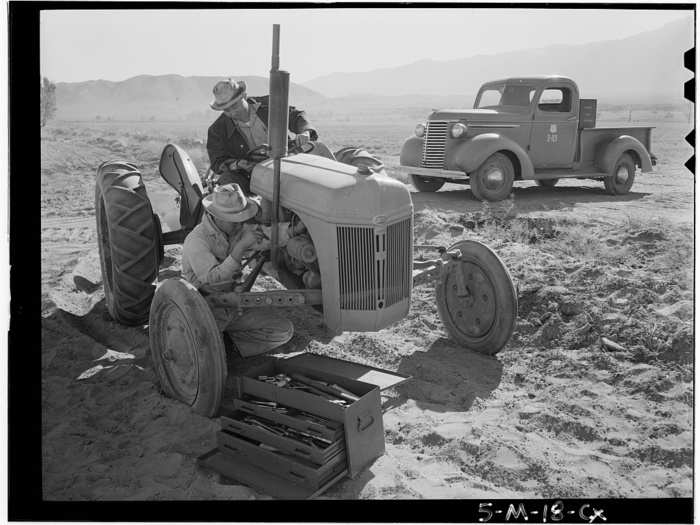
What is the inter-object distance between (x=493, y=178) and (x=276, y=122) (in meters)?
7.64

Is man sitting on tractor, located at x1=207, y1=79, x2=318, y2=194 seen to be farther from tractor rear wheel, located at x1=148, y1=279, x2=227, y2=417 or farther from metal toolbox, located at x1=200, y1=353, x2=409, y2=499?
metal toolbox, located at x1=200, y1=353, x2=409, y2=499

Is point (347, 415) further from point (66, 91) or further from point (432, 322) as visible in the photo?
point (66, 91)

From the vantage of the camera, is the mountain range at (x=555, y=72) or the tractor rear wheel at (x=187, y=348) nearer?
the tractor rear wheel at (x=187, y=348)

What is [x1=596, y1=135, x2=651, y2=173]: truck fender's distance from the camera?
13133 millimetres

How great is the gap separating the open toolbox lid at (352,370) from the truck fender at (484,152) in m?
7.28

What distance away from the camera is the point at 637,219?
9.41 meters

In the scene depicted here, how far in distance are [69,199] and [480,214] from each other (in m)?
7.78

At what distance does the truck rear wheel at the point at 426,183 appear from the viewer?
13086 mm

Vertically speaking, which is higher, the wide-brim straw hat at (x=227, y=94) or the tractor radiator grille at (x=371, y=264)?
the wide-brim straw hat at (x=227, y=94)

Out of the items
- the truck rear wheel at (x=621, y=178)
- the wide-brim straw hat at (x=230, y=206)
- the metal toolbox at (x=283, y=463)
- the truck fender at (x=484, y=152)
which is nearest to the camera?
the metal toolbox at (x=283, y=463)

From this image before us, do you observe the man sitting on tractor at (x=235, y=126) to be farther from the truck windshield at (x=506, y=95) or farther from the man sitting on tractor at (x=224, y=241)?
the truck windshield at (x=506, y=95)

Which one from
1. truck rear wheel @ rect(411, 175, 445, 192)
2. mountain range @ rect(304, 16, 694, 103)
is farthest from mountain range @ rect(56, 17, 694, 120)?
truck rear wheel @ rect(411, 175, 445, 192)

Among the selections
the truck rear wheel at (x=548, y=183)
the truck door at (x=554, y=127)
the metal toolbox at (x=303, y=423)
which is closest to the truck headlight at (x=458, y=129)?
the truck door at (x=554, y=127)

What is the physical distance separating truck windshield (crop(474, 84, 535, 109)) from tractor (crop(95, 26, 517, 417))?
25.3 feet
